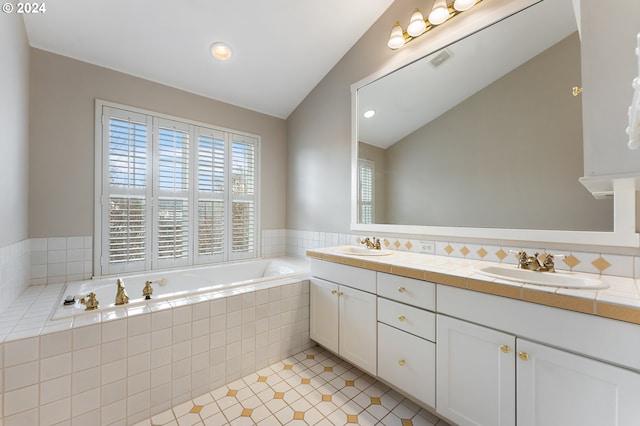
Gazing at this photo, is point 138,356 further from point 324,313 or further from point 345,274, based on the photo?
point 345,274

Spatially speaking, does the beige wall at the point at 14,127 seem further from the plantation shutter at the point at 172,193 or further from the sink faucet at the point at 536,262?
the sink faucet at the point at 536,262

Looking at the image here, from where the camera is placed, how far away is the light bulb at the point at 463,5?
1.79 meters

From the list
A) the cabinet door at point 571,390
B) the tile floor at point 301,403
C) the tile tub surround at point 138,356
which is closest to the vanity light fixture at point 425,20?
the cabinet door at point 571,390

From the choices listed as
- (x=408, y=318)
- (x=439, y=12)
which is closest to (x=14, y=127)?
(x=408, y=318)

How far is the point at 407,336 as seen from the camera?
1.53 m

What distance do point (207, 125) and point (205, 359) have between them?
2.19 m

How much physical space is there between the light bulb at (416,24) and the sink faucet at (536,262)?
1.71 meters

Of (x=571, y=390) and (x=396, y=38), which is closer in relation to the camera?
(x=571, y=390)

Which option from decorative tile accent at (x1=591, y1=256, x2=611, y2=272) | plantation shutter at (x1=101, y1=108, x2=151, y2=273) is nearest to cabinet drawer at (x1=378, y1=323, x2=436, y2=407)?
decorative tile accent at (x1=591, y1=256, x2=611, y2=272)

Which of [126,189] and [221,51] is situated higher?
[221,51]

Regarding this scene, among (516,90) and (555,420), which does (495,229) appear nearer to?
(516,90)

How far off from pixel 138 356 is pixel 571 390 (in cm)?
200

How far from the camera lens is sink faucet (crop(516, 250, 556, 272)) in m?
1.40

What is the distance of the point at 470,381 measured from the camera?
1.27 metres
